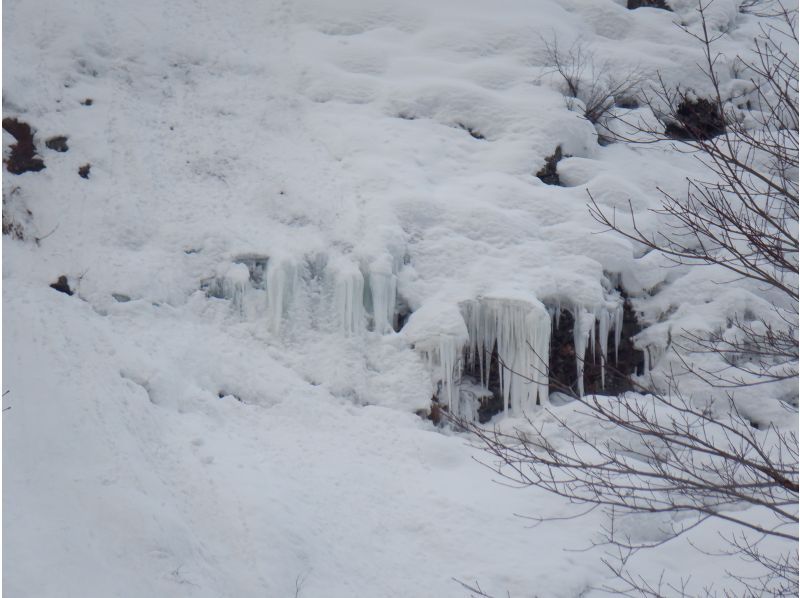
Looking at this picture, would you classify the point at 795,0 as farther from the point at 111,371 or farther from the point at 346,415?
the point at 111,371

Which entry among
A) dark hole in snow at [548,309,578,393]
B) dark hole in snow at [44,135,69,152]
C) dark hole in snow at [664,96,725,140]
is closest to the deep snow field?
dark hole in snow at [44,135,69,152]

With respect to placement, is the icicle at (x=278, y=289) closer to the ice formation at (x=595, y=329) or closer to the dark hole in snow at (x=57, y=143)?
the ice formation at (x=595, y=329)

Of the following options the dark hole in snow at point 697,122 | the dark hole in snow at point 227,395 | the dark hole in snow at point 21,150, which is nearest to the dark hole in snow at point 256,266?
the dark hole in snow at point 227,395

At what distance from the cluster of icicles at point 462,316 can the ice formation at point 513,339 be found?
0.01m

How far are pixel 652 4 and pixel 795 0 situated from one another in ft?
13.8

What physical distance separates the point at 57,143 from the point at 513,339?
21.6 feet

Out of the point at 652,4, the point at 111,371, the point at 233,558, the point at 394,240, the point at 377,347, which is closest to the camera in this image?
the point at 233,558

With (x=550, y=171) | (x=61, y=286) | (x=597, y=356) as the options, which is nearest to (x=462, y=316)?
(x=597, y=356)

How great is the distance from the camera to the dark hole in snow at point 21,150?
9789 millimetres

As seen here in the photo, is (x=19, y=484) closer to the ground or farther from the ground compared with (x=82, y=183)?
closer to the ground

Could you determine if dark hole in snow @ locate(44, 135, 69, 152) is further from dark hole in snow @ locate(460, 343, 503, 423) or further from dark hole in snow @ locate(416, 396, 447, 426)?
dark hole in snow @ locate(460, 343, 503, 423)

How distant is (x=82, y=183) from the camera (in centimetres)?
996

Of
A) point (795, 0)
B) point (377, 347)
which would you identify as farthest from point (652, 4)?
point (377, 347)

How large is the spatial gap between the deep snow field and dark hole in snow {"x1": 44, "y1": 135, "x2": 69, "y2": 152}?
0.41ft
